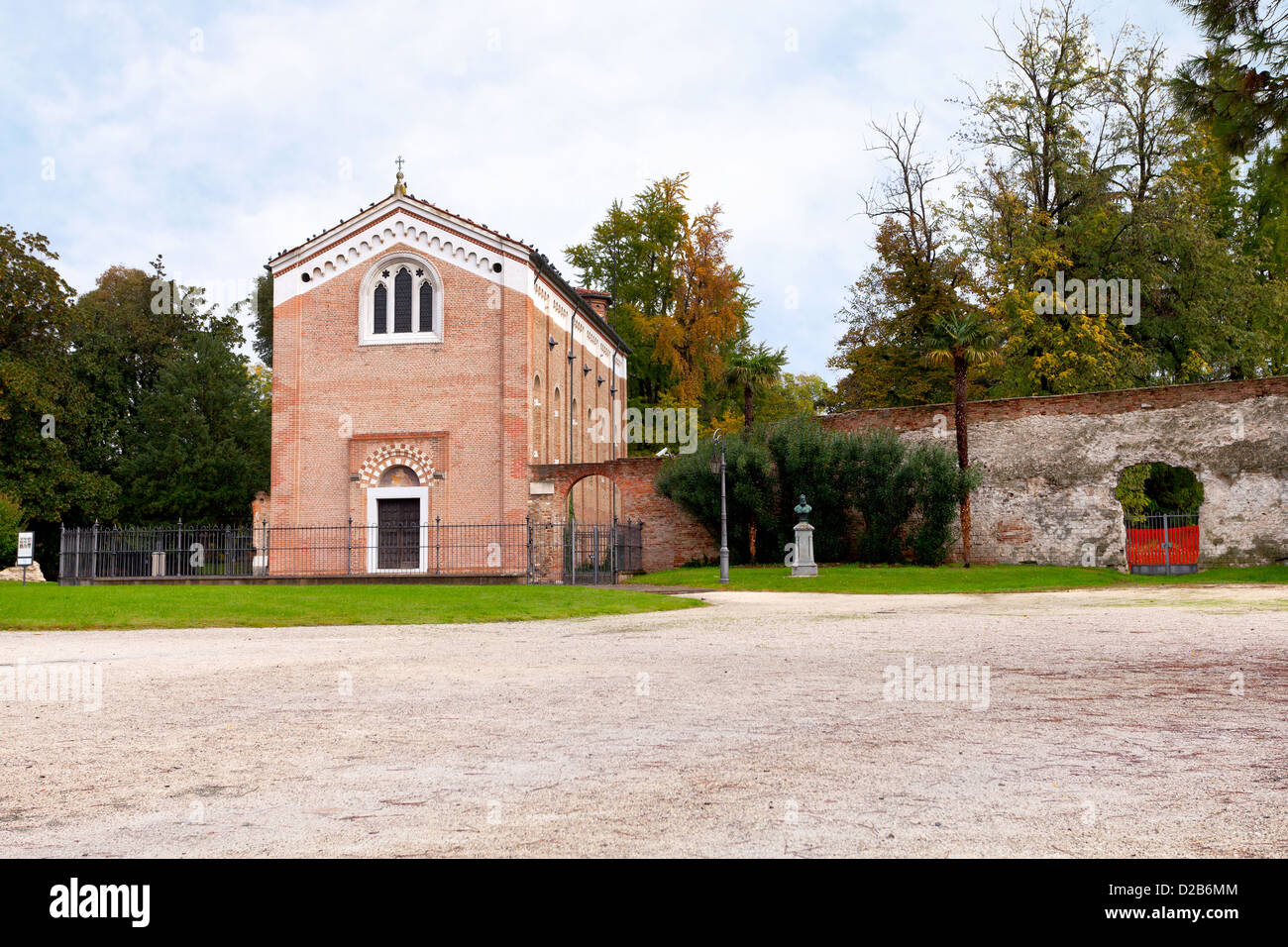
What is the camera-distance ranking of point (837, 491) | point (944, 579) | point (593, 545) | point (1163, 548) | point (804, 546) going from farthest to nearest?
1. point (593, 545)
2. point (837, 491)
3. point (1163, 548)
4. point (804, 546)
5. point (944, 579)

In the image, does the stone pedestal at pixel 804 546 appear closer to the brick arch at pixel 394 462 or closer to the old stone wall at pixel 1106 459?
the old stone wall at pixel 1106 459

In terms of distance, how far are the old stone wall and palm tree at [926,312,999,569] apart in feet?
2.90

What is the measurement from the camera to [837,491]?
30906 mm

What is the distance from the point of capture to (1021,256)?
36.0m

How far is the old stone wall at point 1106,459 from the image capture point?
92.6 feet

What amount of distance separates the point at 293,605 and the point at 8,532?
19798 mm

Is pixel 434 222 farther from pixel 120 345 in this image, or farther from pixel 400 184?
pixel 120 345

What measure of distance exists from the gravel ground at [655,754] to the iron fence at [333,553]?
1920 cm

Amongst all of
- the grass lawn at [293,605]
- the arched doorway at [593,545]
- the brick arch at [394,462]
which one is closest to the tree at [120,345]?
the brick arch at [394,462]

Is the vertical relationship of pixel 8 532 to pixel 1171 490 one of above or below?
below

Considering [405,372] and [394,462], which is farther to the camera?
[405,372]

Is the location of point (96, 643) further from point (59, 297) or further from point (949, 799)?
point (59, 297)

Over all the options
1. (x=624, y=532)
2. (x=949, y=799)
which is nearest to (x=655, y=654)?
(x=949, y=799)

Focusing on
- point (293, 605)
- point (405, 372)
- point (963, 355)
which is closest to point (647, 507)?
point (405, 372)
